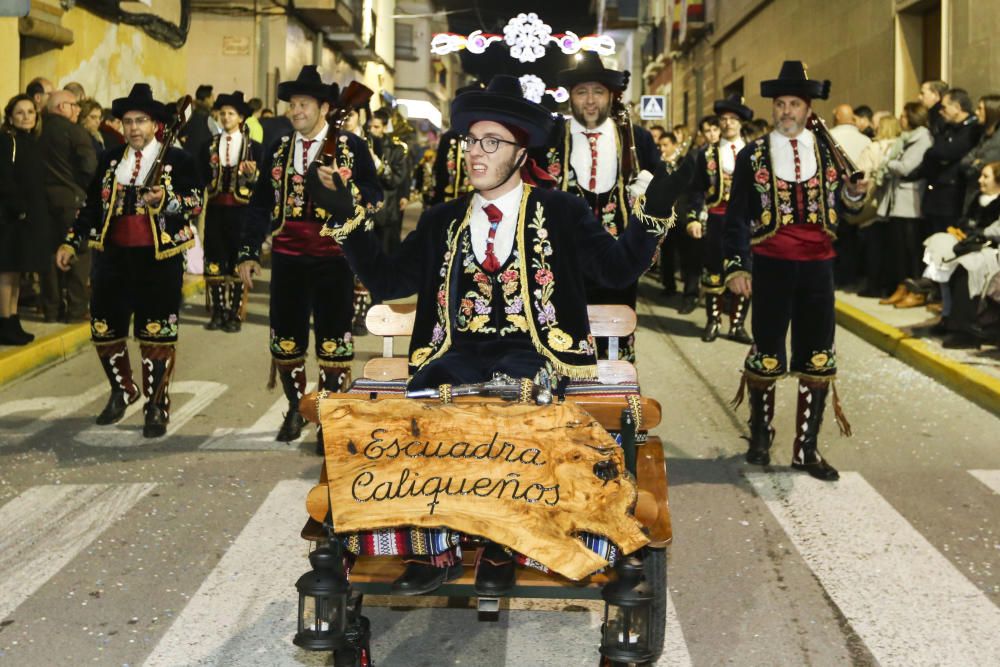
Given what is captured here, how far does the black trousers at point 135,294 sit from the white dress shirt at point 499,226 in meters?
4.04

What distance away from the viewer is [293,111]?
7.98 meters

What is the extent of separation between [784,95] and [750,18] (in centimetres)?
2521

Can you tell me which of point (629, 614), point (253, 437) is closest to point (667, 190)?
→ point (629, 614)

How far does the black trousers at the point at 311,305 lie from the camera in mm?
8055

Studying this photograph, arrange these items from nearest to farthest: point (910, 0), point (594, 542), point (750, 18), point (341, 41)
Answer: point (594, 542), point (910, 0), point (750, 18), point (341, 41)

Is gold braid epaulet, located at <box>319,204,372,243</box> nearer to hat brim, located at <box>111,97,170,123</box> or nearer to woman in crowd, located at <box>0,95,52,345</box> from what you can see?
hat brim, located at <box>111,97,170,123</box>

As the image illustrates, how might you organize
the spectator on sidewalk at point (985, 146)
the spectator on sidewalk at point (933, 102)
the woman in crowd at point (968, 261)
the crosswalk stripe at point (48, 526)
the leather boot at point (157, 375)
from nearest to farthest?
the crosswalk stripe at point (48, 526) < the leather boot at point (157, 375) < the woman in crowd at point (968, 261) < the spectator on sidewalk at point (985, 146) < the spectator on sidewalk at point (933, 102)

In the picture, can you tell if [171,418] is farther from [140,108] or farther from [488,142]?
[488,142]

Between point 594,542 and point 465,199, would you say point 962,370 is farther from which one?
point 594,542

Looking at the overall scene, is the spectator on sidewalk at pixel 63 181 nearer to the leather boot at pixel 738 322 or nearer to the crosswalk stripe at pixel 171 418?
the crosswalk stripe at pixel 171 418

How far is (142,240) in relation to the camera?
847 cm

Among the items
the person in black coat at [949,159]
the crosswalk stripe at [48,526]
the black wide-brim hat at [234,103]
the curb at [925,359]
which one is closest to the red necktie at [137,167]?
the crosswalk stripe at [48,526]

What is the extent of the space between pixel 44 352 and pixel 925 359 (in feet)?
24.5

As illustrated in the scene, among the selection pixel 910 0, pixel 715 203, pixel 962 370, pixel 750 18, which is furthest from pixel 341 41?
pixel 962 370
